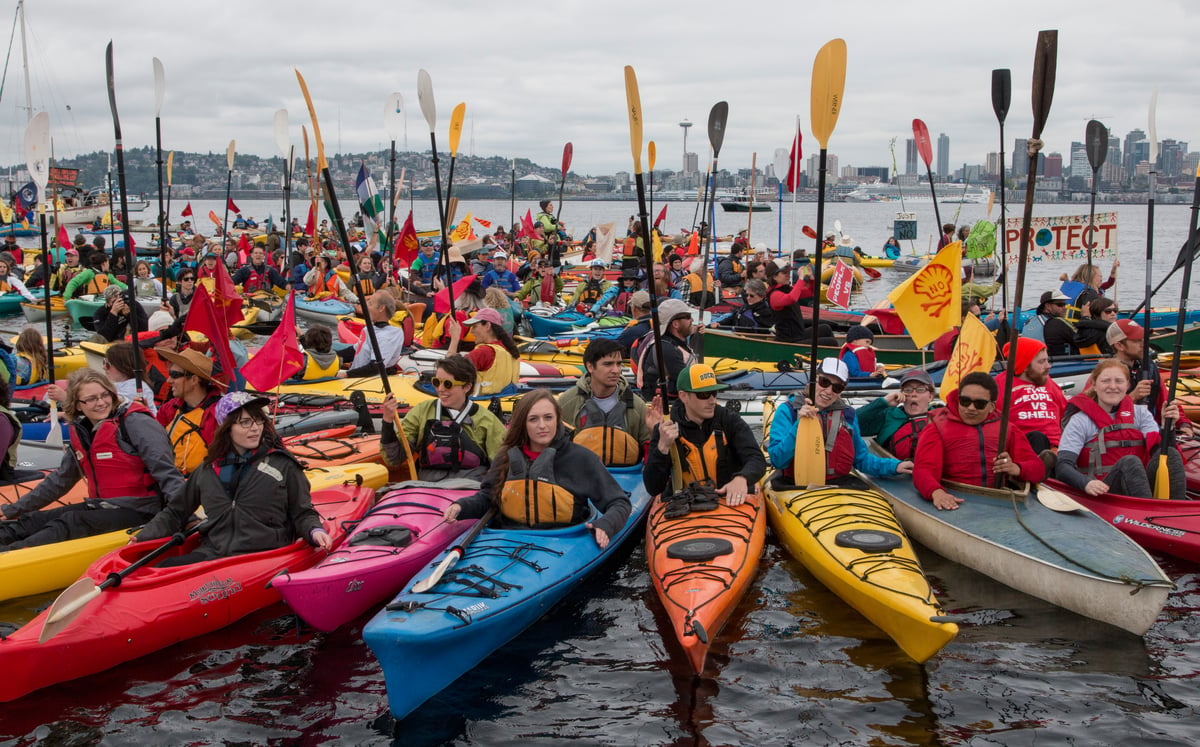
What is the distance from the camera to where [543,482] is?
5.59 meters

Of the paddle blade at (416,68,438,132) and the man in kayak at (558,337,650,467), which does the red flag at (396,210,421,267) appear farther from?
the man in kayak at (558,337,650,467)

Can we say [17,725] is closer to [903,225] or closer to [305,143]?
[305,143]

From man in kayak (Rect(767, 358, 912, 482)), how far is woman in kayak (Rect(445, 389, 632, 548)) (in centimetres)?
144

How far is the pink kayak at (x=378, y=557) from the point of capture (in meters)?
5.14

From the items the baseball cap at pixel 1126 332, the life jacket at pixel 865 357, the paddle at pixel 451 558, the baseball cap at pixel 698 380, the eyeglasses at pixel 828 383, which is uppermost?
the baseball cap at pixel 1126 332

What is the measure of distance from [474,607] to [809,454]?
275 cm

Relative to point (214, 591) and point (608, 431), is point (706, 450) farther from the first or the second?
point (214, 591)

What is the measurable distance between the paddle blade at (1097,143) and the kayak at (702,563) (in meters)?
7.72

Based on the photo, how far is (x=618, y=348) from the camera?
6867mm

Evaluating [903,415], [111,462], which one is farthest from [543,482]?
[903,415]

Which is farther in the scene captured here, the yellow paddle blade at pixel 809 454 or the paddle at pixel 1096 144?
the paddle at pixel 1096 144

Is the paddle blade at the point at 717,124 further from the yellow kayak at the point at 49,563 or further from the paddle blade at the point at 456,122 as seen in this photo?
the yellow kayak at the point at 49,563

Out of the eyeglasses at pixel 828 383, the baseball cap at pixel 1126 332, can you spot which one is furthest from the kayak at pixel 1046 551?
the baseball cap at pixel 1126 332

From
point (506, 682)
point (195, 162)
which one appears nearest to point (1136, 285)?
point (506, 682)
